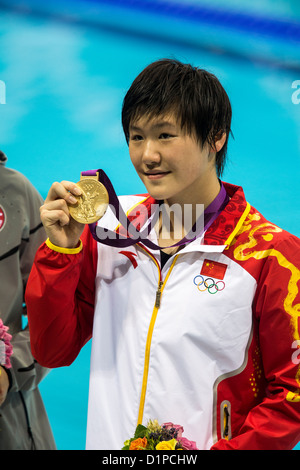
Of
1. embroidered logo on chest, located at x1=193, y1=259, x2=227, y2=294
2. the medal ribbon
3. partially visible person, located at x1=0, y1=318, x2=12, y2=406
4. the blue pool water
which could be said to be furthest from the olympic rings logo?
the blue pool water

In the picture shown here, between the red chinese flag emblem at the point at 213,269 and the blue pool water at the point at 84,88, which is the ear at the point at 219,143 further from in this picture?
the blue pool water at the point at 84,88

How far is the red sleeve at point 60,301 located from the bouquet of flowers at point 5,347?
0.83 feet

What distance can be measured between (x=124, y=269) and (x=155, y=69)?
0.47m

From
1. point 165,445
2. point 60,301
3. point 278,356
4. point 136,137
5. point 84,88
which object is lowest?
point 165,445

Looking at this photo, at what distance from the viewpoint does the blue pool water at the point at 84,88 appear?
2.78 m

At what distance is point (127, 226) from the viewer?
5.08ft

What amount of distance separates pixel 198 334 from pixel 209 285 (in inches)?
4.4

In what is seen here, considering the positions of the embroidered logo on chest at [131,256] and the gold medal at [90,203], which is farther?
the embroidered logo on chest at [131,256]

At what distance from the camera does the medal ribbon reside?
4.90ft

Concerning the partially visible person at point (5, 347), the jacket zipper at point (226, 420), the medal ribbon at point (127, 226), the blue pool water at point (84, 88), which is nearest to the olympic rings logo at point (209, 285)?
the medal ribbon at point (127, 226)

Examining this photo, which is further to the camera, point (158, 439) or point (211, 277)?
point (211, 277)

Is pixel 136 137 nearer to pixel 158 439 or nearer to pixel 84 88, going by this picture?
pixel 158 439

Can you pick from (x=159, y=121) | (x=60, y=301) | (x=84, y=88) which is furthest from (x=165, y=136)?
(x=84, y=88)

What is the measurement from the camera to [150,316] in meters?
1.44
